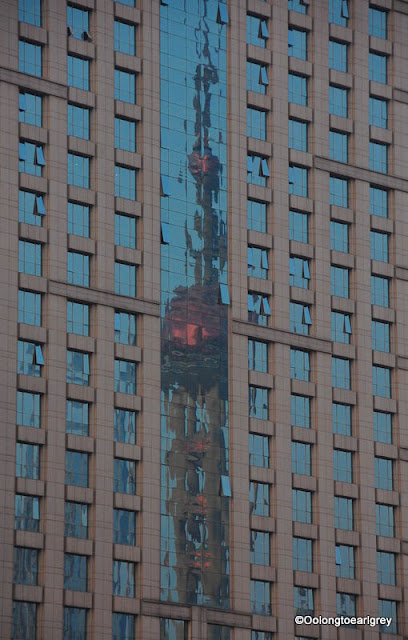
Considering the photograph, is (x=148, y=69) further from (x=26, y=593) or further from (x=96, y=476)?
(x=26, y=593)

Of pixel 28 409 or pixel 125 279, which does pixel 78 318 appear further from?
pixel 28 409

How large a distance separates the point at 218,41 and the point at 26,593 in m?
32.2

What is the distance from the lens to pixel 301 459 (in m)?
104

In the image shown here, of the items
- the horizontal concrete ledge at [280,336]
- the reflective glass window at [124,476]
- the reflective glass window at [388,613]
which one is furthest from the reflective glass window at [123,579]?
the reflective glass window at [388,613]

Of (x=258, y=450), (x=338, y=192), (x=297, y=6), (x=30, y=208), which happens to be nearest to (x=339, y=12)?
(x=297, y=6)

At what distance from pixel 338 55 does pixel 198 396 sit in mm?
22856

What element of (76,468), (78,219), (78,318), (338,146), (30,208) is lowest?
(76,468)

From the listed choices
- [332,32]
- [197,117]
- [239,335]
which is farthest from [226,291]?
[332,32]

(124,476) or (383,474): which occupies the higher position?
(383,474)

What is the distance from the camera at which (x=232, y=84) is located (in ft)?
346

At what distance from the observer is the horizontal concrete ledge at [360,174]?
108 metres

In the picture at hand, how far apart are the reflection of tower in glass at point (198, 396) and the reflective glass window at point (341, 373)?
7452 millimetres

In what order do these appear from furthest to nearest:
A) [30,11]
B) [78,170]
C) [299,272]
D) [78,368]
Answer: [299,272] → [78,170] → [30,11] → [78,368]

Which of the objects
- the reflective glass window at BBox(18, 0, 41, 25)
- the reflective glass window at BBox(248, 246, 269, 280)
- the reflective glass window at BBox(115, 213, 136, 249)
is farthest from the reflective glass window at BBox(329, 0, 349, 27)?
the reflective glass window at BBox(18, 0, 41, 25)
